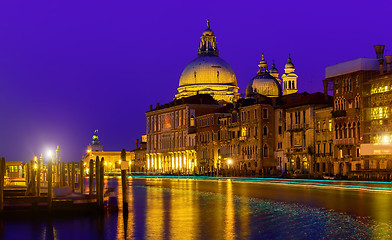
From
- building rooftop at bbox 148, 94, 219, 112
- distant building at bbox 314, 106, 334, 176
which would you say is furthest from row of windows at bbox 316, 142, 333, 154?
building rooftop at bbox 148, 94, 219, 112

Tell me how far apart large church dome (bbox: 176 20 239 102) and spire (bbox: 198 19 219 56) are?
2151mm

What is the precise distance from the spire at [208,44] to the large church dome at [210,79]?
2.15 m

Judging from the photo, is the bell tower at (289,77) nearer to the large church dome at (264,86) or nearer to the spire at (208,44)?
the large church dome at (264,86)

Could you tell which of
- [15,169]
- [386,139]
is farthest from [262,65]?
[386,139]

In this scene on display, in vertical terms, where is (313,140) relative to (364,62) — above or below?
below

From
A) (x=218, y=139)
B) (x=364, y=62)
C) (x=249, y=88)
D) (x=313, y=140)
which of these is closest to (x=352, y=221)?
(x=364, y=62)

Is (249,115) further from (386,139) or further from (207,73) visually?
(207,73)

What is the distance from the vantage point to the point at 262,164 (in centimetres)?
9250

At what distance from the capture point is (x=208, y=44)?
14588cm

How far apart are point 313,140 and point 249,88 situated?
37305mm

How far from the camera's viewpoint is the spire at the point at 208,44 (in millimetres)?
144500

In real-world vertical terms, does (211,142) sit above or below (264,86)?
below

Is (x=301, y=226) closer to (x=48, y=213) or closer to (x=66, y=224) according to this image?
(x=66, y=224)

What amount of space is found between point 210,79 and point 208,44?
36.5ft
